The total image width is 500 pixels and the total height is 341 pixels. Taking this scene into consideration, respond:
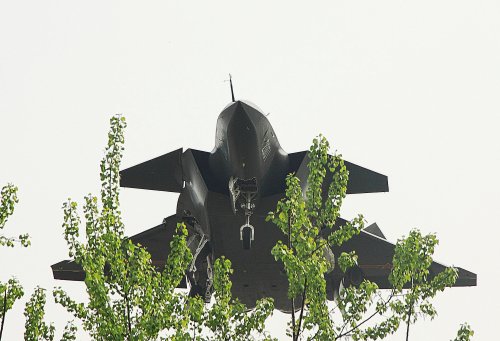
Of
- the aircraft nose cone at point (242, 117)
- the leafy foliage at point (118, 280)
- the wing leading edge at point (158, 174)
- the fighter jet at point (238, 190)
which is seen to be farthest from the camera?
the wing leading edge at point (158, 174)

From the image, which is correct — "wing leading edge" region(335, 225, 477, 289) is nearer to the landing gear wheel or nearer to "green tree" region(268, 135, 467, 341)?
the landing gear wheel

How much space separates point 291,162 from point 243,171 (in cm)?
284

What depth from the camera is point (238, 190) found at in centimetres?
2517

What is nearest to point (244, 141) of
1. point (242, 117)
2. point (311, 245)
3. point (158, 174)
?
point (242, 117)

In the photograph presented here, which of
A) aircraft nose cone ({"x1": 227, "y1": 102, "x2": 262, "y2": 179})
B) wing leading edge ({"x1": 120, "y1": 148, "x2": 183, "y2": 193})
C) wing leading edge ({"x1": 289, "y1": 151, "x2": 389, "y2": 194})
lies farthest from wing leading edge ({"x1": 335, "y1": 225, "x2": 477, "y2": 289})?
aircraft nose cone ({"x1": 227, "y1": 102, "x2": 262, "y2": 179})

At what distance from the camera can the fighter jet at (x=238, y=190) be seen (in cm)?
2489

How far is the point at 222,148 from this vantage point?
25609 mm

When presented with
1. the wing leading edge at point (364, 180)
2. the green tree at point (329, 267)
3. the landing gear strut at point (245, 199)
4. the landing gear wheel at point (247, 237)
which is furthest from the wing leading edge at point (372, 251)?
the green tree at point (329, 267)

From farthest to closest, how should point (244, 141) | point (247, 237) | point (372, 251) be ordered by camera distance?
point (372, 251) < point (247, 237) < point (244, 141)

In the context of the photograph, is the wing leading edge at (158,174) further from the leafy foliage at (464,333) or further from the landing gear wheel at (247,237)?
the leafy foliage at (464,333)

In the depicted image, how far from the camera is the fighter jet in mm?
24891

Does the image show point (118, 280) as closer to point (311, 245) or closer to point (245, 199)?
point (311, 245)

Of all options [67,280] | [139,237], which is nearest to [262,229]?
[139,237]

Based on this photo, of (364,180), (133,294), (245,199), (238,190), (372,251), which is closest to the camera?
(133,294)
